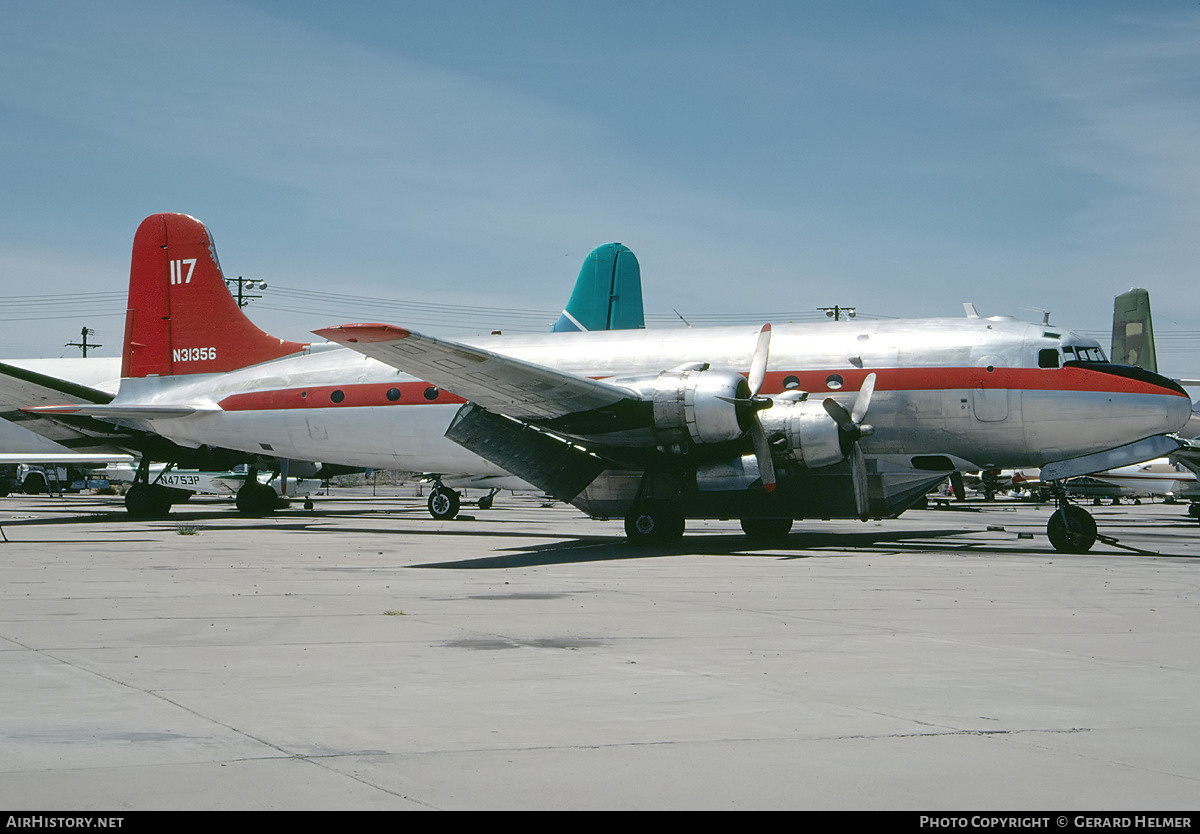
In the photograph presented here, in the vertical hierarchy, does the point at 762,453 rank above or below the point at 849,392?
below

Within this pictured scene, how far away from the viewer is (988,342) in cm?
1906

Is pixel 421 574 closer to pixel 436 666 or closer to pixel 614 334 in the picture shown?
pixel 436 666

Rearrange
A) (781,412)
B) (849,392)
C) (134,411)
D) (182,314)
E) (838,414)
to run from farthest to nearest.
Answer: (182,314) < (134,411) < (849,392) < (781,412) < (838,414)

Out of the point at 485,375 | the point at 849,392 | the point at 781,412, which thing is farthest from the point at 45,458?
the point at 849,392

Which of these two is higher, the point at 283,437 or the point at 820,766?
the point at 283,437

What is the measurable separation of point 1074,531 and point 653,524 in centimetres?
695

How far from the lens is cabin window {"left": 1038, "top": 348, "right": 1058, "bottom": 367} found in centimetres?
1867

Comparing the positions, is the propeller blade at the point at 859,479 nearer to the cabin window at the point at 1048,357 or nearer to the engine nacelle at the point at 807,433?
the engine nacelle at the point at 807,433

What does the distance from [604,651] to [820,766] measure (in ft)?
10.8

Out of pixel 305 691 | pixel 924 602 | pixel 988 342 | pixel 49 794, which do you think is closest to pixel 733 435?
pixel 988 342

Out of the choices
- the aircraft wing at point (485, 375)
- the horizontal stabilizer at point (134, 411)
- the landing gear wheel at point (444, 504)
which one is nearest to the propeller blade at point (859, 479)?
the aircraft wing at point (485, 375)

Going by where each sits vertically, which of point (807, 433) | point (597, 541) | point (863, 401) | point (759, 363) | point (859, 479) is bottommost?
point (597, 541)

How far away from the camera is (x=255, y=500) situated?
33031 mm

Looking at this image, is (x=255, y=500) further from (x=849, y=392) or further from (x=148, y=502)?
(x=849, y=392)
